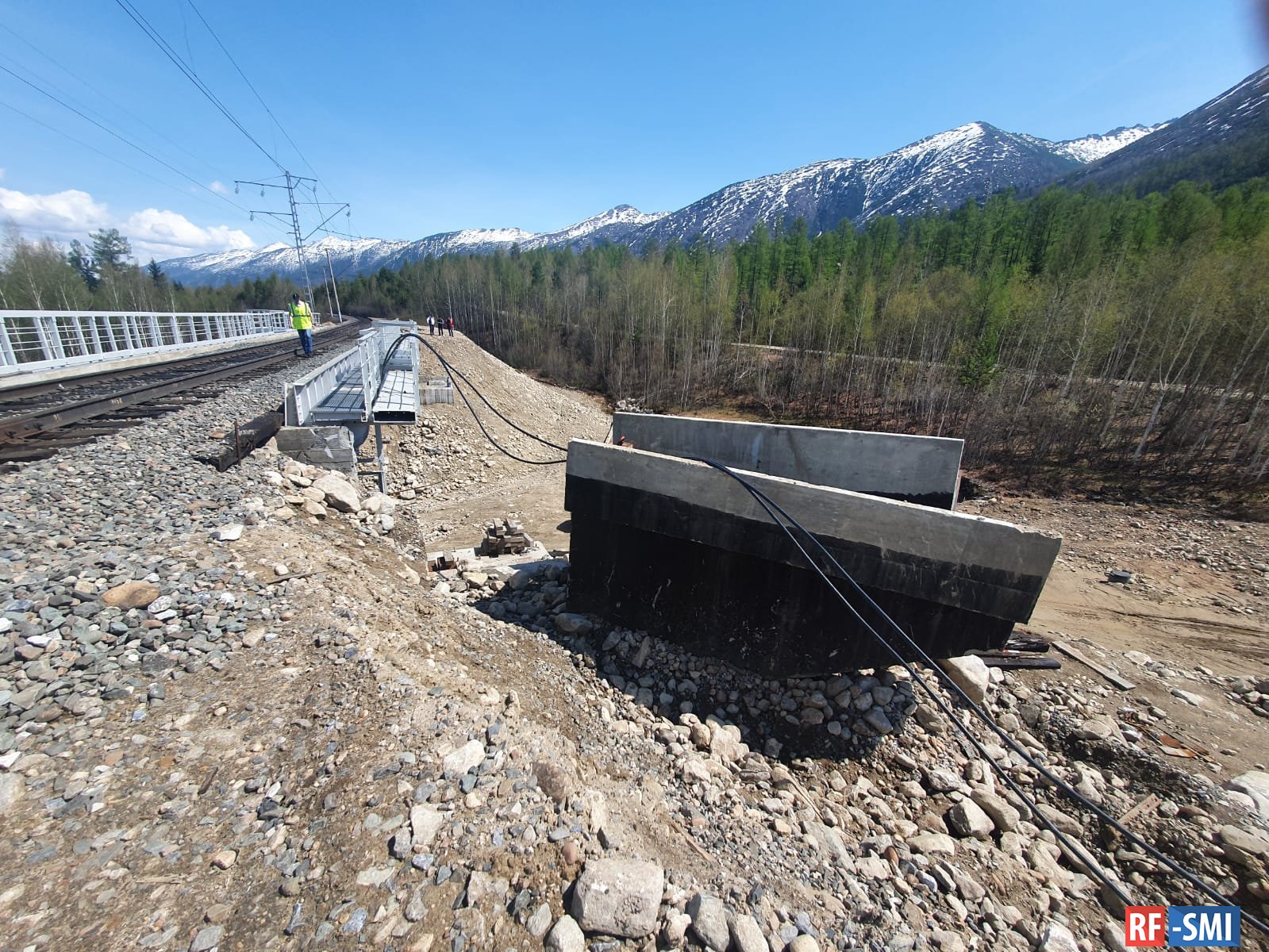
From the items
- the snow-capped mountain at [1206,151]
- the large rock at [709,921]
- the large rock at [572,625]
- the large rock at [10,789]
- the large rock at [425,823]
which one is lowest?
the large rock at [572,625]

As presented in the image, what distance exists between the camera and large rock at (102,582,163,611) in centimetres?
324

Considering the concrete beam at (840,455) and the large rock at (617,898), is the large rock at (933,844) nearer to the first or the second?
the large rock at (617,898)

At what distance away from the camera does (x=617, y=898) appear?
7.02 ft

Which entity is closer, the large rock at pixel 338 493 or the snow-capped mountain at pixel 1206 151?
the large rock at pixel 338 493

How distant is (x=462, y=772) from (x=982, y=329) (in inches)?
1207

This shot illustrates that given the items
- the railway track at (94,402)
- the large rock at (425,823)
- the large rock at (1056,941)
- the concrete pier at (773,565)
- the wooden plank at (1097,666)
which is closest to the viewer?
the large rock at (425,823)

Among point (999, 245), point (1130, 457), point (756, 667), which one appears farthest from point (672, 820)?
point (999, 245)

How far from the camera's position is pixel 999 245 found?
39312 mm

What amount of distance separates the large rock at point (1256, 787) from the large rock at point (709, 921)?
4.50m

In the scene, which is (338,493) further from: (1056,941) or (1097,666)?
(1097,666)

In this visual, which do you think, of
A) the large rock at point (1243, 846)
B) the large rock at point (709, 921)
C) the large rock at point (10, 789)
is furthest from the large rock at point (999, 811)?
the large rock at point (10, 789)

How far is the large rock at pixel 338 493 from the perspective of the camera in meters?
6.64

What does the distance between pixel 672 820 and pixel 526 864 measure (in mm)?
1089

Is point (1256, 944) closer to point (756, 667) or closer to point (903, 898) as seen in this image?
point (903, 898)
